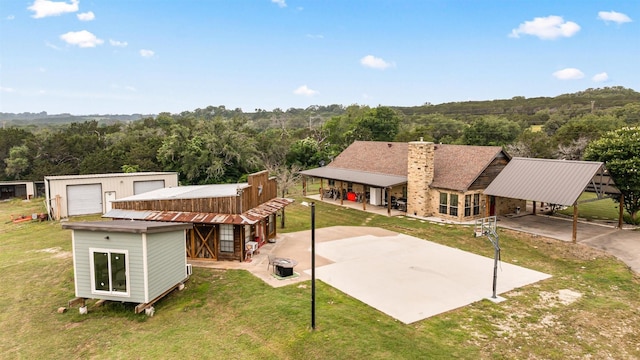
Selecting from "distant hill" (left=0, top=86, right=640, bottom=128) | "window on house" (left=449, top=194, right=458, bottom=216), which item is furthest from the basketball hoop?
"distant hill" (left=0, top=86, right=640, bottom=128)

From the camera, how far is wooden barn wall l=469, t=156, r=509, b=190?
24147mm

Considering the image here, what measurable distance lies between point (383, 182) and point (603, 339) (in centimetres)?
1673

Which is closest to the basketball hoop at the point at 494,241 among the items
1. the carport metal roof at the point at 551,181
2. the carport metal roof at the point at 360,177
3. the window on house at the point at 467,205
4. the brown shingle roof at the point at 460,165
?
the window on house at the point at 467,205

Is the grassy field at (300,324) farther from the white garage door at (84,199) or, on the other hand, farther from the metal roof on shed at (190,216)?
the white garage door at (84,199)

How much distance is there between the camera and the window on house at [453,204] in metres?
24.1

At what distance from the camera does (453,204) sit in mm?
24328

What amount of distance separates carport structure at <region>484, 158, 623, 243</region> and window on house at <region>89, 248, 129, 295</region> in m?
18.8

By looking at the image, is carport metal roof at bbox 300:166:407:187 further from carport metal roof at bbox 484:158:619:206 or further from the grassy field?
the grassy field

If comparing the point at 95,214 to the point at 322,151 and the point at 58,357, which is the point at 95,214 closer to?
the point at 58,357

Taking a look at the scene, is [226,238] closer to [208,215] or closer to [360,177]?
[208,215]

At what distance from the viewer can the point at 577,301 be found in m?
12.8

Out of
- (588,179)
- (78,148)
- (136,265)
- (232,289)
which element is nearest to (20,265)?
(136,265)

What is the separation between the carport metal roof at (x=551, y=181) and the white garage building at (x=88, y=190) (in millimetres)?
21883

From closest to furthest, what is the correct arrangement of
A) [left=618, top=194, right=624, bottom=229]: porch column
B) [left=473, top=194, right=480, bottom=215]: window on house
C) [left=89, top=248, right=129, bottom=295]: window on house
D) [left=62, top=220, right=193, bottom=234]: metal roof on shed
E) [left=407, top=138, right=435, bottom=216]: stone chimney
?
[left=62, top=220, right=193, bottom=234]: metal roof on shed, [left=89, top=248, right=129, bottom=295]: window on house, [left=618, top=194, right=624, bottom=229]: porch column, [left=473, top=194, right=480, bottom=215]: window on house, [left=407, top=138, right=435, bottom=216]: stone chimney
